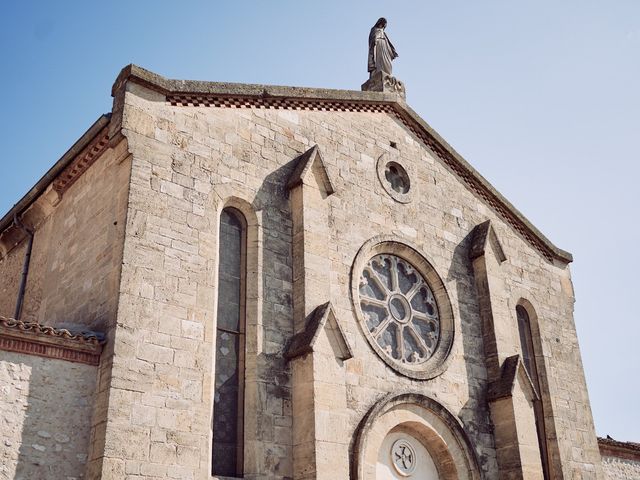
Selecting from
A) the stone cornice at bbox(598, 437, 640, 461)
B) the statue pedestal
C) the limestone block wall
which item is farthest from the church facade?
the stone cornice at bbox(598, 437, 640, 461)

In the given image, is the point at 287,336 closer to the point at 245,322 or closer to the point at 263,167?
the point at 245,322

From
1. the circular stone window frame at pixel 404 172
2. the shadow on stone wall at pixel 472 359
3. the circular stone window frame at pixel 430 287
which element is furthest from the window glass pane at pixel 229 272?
the shadow on stone wall at pixel 472 359

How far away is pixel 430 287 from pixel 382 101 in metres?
4.06

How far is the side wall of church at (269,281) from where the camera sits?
9414 millimetres

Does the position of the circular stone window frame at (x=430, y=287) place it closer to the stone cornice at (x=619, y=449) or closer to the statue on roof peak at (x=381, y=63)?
the statue on roof peak at (x=381, y=63)

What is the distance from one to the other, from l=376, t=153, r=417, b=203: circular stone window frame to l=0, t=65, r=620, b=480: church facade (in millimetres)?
51

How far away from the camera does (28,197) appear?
13.1 meters

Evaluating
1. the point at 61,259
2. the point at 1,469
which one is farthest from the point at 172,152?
the point at 1,469

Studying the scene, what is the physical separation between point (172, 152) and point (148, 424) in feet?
13.5

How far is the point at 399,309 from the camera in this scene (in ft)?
44.2

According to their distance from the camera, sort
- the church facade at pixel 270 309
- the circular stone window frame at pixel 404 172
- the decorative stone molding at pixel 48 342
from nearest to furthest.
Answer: the decorative stone molding at pixel 48 342 → the church facade at pixel 270 309 → the circular stone window frame at pixel 404 172

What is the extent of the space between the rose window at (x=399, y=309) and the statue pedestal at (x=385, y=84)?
161 inches

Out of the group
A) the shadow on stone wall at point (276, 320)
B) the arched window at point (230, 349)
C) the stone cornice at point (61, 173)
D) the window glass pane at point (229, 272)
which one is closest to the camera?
the arched window at point (230, 349)

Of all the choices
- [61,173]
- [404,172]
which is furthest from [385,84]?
[61,173]
